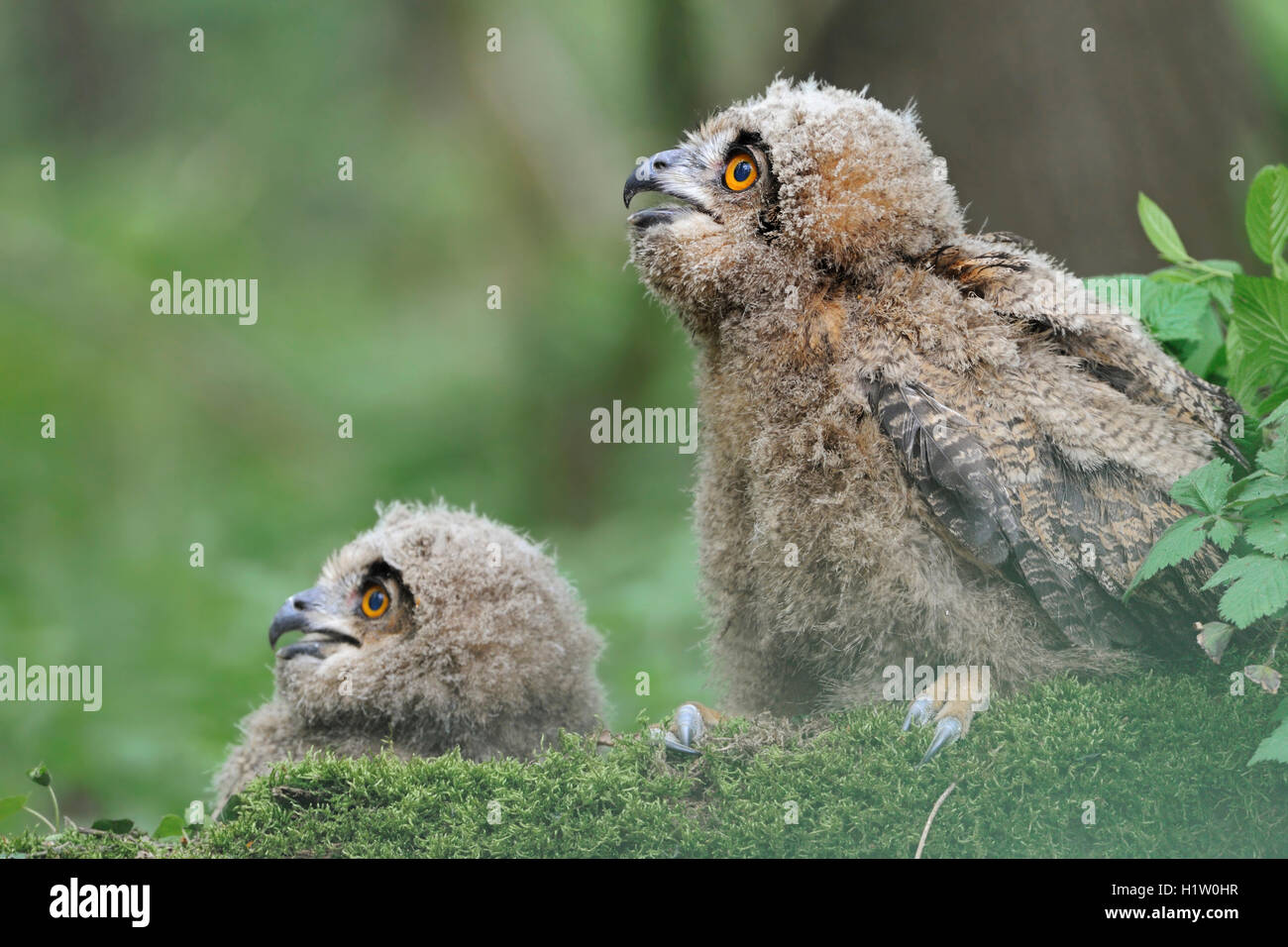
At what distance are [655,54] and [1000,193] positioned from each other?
295 cm

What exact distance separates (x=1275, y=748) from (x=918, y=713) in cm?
83

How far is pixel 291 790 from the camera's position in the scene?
3111 millimetres

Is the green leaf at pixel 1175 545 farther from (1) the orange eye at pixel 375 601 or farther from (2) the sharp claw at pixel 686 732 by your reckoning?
(1) the orange eye at pixel 375 601

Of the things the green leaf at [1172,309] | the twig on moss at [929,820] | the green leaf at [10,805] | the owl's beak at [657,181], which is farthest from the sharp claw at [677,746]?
the green leaf at [1172,309]

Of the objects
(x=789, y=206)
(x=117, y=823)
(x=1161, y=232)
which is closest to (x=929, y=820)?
(x=789, y=206)

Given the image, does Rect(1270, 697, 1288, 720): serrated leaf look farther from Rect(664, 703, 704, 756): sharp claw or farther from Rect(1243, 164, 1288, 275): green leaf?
Rect(1243, 164, 1288, 275): green leaf

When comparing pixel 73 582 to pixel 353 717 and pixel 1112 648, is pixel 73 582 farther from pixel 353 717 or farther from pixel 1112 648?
pixel 1112 648

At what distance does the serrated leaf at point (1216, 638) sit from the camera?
2910 millimetres

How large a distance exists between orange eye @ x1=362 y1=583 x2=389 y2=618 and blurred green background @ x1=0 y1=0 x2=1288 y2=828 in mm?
1059

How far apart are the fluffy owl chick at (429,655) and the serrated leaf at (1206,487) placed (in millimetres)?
2175

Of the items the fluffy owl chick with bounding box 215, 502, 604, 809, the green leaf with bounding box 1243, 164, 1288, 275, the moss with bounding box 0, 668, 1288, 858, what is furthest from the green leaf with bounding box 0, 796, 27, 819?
the green leaf with bounding box 1243, 164, 1288, 275

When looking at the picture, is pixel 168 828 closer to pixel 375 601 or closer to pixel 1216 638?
pixel 375 601

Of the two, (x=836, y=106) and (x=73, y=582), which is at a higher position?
(x=836, y=106)

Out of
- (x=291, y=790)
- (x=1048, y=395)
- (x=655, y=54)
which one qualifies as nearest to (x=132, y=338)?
(x=655, y=54)
